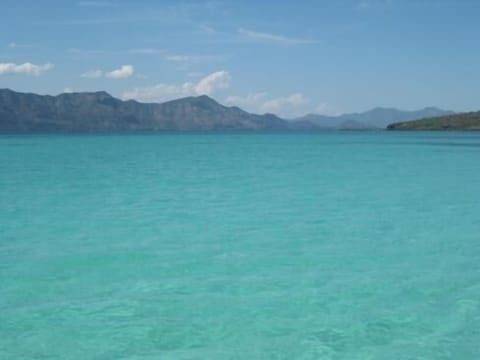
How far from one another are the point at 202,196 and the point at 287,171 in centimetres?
1525

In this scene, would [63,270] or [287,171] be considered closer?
[63,270]

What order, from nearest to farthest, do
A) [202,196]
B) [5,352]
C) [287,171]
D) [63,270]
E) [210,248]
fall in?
[5,352] < [63,270] < [210,248] < [202,196] < [287,171]

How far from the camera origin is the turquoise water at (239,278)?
788 cm

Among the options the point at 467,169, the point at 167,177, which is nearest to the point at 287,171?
the point at 167,177

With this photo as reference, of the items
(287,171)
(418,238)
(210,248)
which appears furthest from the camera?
(287,171)

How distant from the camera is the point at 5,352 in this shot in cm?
746

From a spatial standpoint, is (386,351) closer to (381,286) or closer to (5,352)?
(381,286)

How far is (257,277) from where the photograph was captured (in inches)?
440

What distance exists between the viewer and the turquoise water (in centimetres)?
788

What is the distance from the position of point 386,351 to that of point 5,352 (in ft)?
16.7

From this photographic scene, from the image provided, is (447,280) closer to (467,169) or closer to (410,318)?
(410,318)

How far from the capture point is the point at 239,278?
36.4 ft

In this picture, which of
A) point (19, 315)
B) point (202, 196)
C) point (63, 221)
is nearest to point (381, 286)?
point (19, 315)

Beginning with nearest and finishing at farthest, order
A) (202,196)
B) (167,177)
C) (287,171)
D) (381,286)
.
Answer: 1. (381,286)
2. (202,196)
3. (167,177)
4. (287,171)
